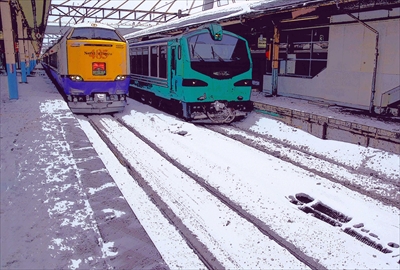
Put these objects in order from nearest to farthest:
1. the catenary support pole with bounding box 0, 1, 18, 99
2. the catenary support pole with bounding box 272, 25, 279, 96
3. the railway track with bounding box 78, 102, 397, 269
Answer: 1. the railway track with bounding box 78, 102, 397, 269
2. the catenary support pole with bounding box 0, 1, 18, 99
3. the catenary support pole with bounding box 272, 25, 279, 96

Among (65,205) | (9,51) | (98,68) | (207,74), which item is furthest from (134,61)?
(65,205)

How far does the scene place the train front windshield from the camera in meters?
10.8

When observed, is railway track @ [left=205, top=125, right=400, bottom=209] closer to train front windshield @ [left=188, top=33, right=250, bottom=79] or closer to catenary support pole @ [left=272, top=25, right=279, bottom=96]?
train front windshield @ [left=188, top=33, right=250, bottom=79]

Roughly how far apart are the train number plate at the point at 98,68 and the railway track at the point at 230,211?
4.32 meters

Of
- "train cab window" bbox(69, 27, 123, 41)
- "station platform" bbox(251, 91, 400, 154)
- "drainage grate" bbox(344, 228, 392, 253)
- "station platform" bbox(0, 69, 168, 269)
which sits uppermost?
"train cab window" bbox(69, 27, 123, 41)

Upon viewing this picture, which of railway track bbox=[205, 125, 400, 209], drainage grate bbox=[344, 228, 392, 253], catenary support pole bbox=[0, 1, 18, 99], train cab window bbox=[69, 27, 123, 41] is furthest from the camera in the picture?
catenary support pole bbox=[0, 1, 18, 99]

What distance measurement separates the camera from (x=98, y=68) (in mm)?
11711

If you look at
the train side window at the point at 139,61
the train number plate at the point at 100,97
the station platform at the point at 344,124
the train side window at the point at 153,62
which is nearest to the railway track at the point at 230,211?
the station platform at the point at 344,124

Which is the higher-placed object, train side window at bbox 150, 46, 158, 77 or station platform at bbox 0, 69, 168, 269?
train side window at bbox 150, 46, 158, 77

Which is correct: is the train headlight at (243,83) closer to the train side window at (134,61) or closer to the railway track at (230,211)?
the railway track at (230,211)

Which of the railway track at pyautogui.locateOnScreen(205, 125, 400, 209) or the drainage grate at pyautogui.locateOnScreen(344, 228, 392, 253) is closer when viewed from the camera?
the drainage grate at pyautogui.locateOnScreen(344, 228, 392, 253)

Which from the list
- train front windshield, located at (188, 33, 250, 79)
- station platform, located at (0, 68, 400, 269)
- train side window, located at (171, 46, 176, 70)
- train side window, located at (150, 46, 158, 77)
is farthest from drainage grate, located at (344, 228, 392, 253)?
train side window, located at (150, 46, 158, 77)

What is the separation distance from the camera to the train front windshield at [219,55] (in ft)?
35.3

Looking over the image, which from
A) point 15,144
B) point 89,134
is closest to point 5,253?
point 15,144
